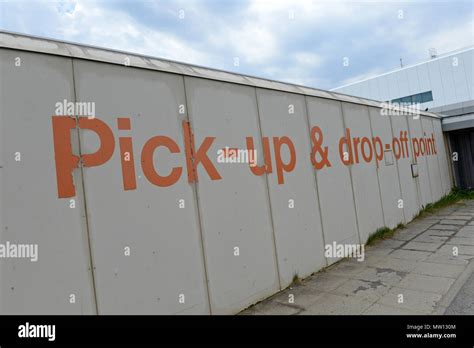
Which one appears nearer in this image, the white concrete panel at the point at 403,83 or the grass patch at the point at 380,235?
the grass patch at the point at 380,235

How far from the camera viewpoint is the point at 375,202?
673cm

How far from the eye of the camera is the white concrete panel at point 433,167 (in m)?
9.84

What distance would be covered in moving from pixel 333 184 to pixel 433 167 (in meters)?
6.28

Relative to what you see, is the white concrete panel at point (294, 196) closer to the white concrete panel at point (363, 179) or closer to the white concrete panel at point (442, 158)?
the white concrete panel at point (363, 179)

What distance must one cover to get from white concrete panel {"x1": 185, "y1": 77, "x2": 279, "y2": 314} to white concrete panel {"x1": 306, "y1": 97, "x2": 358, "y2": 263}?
1.43 meters

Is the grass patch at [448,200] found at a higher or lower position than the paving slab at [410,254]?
higher

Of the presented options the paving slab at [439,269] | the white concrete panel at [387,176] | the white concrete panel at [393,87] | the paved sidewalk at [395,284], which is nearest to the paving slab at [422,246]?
the paved sidewalk at [395,284]

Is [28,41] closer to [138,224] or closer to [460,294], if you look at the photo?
[138,224]

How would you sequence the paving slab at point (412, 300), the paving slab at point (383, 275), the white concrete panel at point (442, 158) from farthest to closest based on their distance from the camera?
the white concrete panel at point (442, 158) → the paving slab at point (383, 275) → the paving slab at point (412, 300)

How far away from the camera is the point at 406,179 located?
8180 mm

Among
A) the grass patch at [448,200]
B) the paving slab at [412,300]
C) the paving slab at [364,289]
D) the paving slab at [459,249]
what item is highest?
the grass patch at [448,200]

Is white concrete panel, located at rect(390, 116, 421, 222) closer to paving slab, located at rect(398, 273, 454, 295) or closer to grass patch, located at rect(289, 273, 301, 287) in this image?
paving slab, located at rect(398, 273, 454, 295)

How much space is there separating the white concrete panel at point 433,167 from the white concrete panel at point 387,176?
281 centimetres

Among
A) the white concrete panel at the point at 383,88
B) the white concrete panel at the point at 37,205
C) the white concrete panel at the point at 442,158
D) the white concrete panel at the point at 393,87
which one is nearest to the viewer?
the white concrete panel at the point at 37,205
